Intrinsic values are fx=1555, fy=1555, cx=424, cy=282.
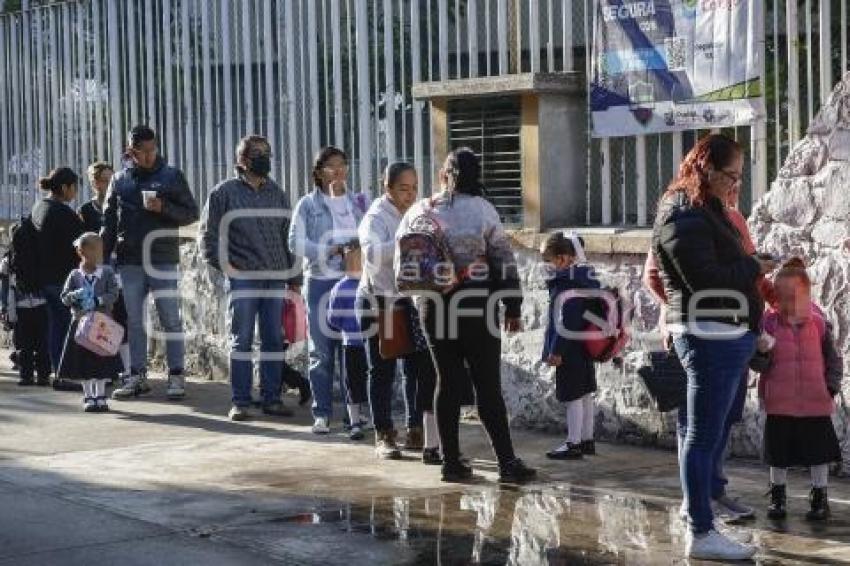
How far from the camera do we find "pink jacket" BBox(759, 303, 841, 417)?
7.10 m

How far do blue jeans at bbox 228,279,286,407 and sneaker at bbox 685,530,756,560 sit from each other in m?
4.68

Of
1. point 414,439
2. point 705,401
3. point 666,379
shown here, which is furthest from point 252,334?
point 705,401

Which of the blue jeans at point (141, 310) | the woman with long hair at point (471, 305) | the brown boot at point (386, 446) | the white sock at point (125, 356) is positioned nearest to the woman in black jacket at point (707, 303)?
the woman with long hair at point (471, 305)

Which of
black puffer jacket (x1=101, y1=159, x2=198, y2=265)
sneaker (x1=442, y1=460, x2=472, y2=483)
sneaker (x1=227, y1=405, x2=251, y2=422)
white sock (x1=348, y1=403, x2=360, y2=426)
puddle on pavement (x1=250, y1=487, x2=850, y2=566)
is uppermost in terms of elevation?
black puffer jacket (x1=101, y1=159, x2=198, y2=265)

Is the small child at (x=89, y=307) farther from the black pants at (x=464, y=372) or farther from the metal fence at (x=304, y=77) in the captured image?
the black pants at (x=464, y=372)

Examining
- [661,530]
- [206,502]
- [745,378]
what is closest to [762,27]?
[745,378]

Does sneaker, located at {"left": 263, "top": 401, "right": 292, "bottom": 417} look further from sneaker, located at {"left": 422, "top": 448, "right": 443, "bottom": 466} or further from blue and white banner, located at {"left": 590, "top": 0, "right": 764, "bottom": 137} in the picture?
blue and white banner, located at {"left": 590, "top": 0, "right": 764, "bottom": 137}

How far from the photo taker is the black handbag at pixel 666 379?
7.36 m

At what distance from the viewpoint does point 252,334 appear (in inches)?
416

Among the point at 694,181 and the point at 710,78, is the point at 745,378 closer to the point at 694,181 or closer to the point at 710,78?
the point at 694,181

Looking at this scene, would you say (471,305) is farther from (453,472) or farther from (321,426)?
(321,426)

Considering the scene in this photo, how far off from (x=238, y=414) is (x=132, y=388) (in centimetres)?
158

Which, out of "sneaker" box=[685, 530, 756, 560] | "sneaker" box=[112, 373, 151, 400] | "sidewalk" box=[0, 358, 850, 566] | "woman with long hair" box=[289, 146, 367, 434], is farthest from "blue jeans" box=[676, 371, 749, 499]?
"sneaker" box=[112, 373, 151, 400]

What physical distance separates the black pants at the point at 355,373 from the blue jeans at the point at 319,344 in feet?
1.09
